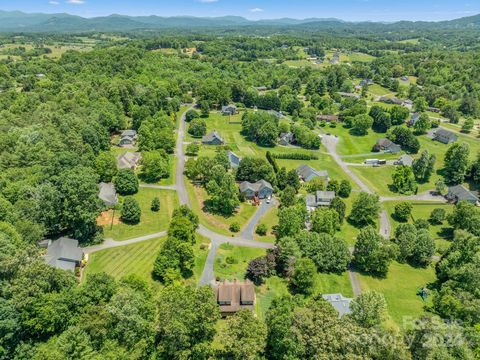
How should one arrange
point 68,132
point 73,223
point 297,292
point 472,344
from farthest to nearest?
1. point 68,132
2. point 73,223
3. point 297,292
4. point 472,344

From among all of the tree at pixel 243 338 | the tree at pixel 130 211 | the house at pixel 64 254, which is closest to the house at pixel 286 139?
the tree at pixel 130 211

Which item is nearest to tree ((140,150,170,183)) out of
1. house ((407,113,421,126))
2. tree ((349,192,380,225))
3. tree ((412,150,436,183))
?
tree ((349,192,380,225))

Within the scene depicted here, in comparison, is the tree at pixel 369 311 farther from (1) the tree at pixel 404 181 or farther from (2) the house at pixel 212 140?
(2) the house at pixel 212 140

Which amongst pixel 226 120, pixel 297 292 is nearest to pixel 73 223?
pixel 297 292

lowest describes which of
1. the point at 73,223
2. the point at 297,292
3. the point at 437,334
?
the point at 297,292

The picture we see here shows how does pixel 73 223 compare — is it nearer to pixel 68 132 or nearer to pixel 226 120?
pixel 68 132

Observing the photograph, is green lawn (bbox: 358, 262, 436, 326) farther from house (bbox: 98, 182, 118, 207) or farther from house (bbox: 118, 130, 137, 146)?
house (bbox: 118, 130, 137, 146)

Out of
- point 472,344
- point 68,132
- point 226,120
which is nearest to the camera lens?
point 472,344
